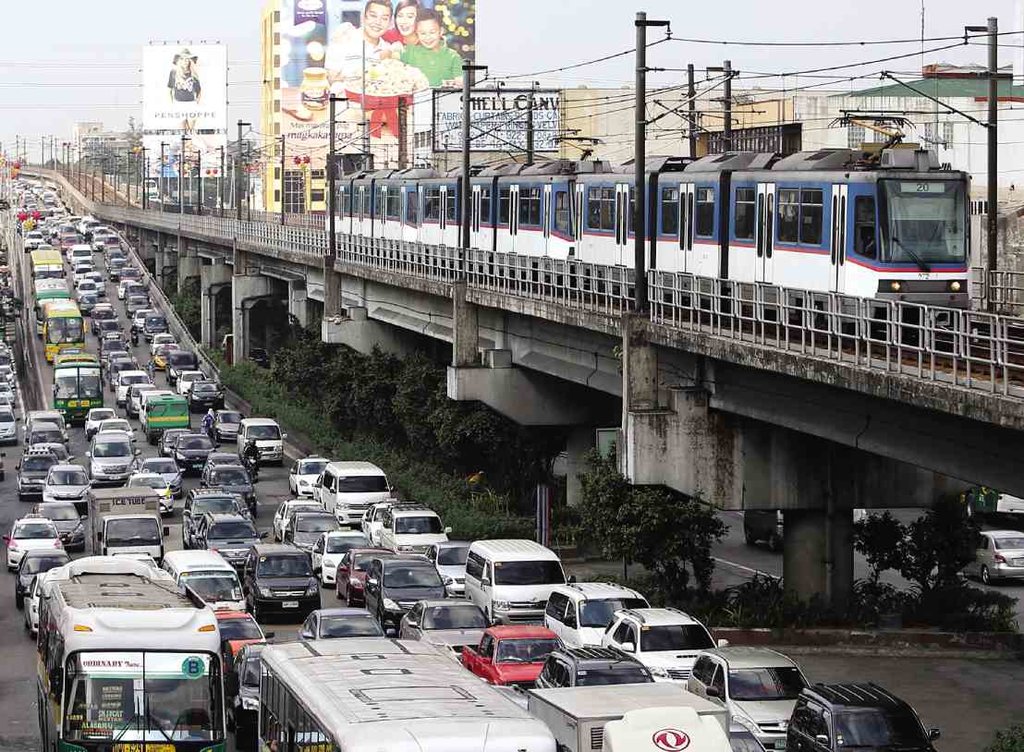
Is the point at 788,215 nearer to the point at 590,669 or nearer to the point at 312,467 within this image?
the point at 590,669

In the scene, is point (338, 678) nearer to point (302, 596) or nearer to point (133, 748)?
point (133, 748)

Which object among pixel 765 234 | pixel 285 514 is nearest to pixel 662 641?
pixel 765 234

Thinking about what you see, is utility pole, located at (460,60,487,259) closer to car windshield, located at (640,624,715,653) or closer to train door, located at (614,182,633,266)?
train door, located at (614,182,633,266)

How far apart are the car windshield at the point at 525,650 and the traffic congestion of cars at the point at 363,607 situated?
2 cm

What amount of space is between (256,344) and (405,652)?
8551 cm

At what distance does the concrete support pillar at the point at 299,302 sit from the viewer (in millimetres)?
79500

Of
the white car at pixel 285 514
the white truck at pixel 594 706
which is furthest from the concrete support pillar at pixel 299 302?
the white truck at pixel 594 706

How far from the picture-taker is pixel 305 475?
52500 mm

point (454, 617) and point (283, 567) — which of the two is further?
point (283, 567)

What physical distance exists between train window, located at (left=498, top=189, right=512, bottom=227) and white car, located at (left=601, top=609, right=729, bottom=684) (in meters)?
23.9

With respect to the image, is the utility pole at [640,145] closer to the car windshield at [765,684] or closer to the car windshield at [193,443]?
the car windshield at [765,684]

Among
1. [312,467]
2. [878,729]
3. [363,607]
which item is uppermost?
[878,729]

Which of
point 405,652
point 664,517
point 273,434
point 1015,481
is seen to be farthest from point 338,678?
point 273,434

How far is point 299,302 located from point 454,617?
175 feet
